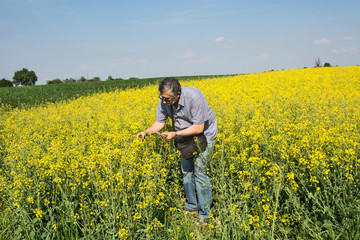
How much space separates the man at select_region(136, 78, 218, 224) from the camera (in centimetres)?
328

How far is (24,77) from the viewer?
8606cm

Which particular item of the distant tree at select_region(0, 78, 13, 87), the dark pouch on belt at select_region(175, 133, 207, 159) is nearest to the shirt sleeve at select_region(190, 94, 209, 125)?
the dark pouch on belt at select_region(175, 133, 207, 159)

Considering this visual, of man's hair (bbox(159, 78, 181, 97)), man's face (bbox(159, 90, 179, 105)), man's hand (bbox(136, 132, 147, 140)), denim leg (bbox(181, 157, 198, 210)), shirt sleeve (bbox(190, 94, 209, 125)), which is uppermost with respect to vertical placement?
man's hair (bbox(159, 78, 181, 97))

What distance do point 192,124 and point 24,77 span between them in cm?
9841

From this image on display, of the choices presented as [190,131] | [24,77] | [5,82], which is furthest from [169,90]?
[24,77]

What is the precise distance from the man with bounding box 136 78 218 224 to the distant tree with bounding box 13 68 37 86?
9744cm

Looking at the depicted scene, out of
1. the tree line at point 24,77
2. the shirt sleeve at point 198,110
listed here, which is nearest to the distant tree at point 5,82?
the tree line at point 24,77

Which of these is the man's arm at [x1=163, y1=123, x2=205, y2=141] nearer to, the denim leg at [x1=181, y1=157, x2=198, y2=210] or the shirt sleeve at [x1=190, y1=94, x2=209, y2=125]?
the shirt sleeve at [x1=190, y1=94, x2=209, y2=125]

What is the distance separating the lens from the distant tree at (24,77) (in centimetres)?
8606

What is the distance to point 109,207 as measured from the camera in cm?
271

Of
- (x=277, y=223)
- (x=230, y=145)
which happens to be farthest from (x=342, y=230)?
(x=230, y=145)

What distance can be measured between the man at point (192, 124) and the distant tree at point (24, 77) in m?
97.4

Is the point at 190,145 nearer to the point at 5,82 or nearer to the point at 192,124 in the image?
the point at 192,124

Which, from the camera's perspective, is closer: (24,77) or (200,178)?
(200,178)
